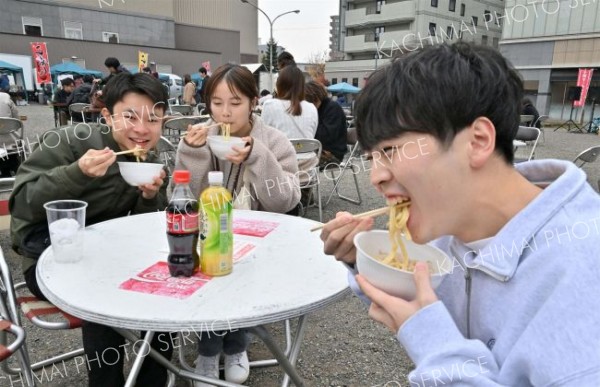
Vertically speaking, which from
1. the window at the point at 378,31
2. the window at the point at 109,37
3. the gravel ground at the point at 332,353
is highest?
the window at the point at 378,31

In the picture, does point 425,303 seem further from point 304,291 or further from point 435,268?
point 304,291

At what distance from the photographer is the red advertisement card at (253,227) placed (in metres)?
1.82

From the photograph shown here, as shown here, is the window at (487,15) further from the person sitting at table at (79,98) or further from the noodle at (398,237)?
the noodle at (398,237)

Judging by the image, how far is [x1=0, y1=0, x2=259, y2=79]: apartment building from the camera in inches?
1129

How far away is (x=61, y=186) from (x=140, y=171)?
0.33 m

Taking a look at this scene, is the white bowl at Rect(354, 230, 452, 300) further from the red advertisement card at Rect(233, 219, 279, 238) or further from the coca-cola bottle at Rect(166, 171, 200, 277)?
the red advertisement card at Rect(233, 219, 279, 238)

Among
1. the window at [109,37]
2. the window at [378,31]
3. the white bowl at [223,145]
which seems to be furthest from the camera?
the window at [378,31]

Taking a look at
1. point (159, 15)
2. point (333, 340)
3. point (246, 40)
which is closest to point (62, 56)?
point (159, 15)

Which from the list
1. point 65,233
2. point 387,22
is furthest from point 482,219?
point 387,22

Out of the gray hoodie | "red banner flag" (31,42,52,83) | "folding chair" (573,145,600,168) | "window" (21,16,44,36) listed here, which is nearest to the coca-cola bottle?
the gray hoodie

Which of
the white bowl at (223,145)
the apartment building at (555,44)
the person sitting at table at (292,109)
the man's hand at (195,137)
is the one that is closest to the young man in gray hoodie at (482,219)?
the white bowl at (223,145)

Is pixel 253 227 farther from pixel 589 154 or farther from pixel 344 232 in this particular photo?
pixel 589 154

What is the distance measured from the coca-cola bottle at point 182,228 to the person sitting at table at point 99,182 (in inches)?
16.0

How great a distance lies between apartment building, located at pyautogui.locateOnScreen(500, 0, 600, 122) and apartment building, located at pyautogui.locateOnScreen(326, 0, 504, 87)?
789 cm
